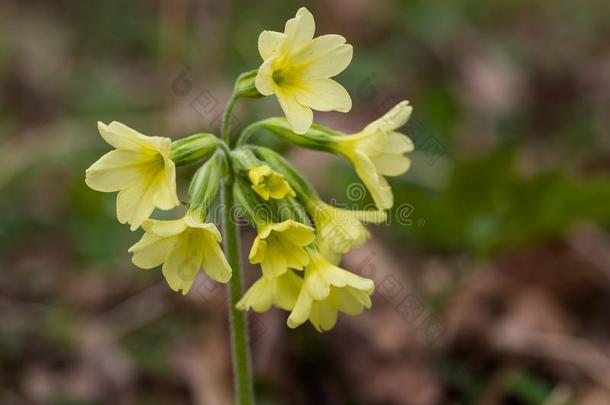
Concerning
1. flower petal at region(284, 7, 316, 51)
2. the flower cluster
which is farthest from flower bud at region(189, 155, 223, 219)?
flower petal at region(284, 7, 316, 51)

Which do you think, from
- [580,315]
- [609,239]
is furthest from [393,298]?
[609,239]

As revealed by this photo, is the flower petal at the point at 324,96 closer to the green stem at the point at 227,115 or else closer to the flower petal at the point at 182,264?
the green stem at the point at 227,115

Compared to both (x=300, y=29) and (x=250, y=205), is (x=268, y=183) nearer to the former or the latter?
(x=250, y=205)

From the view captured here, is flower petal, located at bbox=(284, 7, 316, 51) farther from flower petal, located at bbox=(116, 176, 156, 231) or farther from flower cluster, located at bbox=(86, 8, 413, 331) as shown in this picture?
flower petal, located at bbox=(116, 176, 156, 231)

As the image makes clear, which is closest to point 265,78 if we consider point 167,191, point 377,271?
Answer: point 167,191

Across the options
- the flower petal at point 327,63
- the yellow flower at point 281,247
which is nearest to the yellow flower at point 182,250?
the yellow flower at point 281,247

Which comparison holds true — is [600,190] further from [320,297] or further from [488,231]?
[320,297]
